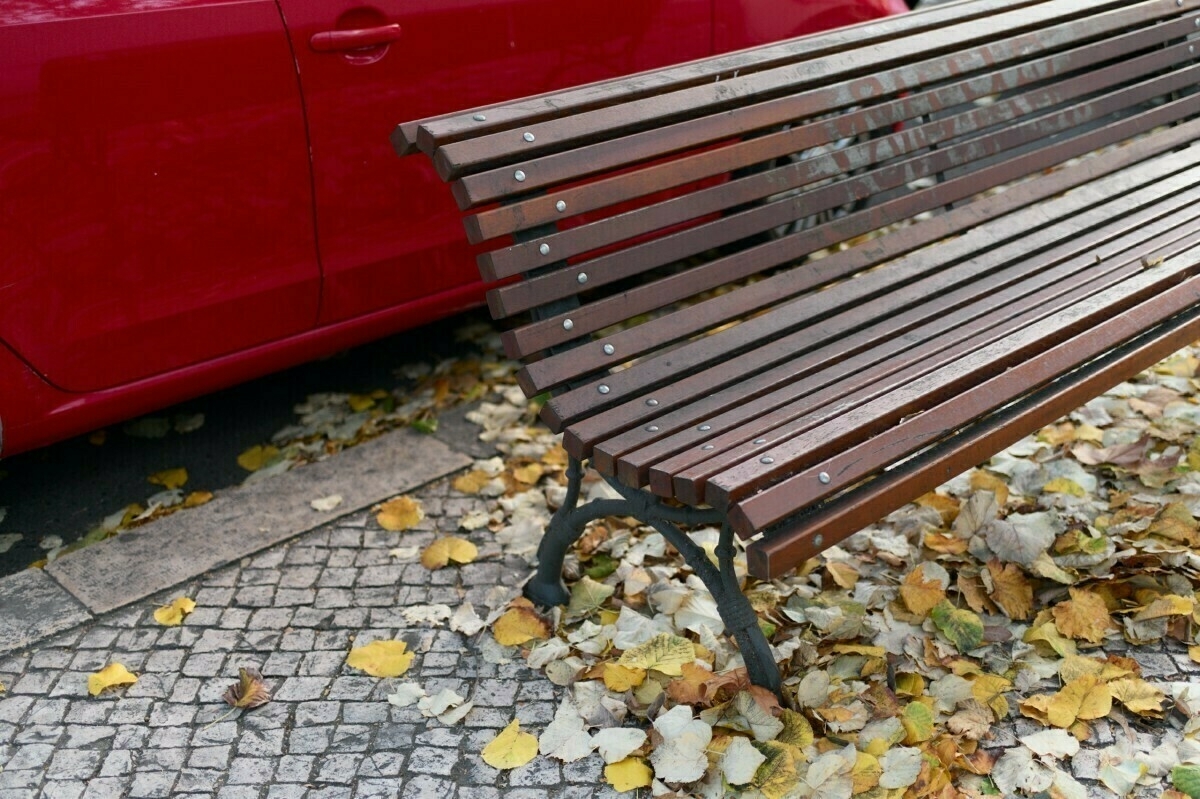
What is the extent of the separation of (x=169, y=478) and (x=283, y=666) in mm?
1039

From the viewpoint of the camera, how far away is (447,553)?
11.3ft

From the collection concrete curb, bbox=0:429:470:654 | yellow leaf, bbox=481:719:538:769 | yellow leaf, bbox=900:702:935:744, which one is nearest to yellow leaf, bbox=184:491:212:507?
concrete curb, bbox=0:429:470:654

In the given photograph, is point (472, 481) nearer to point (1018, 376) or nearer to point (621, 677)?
point (621, 677)

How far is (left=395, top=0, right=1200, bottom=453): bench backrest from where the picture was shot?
2.74 m

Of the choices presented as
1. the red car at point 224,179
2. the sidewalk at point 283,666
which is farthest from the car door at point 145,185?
the sidewalk at point 283,666

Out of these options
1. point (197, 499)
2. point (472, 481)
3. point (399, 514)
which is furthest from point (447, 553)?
point (197, 499)

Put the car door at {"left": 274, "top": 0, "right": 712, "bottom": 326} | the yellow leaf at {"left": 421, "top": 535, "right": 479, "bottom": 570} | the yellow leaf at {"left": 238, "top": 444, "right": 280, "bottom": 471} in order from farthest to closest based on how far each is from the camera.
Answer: the yellow leaf at {"left": 238, "top": 444, "right": 280, "bottom": 471}
the car door at {"left": 274, "top": 0, "right": 712, "bottom": 326}
the yellow leaf at {"left": 421, "top": 535, "right": 479, "bottom": 570}

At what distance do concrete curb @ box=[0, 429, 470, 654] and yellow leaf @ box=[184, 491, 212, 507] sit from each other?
7 centimetres

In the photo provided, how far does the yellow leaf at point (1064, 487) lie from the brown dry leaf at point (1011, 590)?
1.37ft

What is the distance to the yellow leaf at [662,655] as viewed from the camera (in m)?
2.90

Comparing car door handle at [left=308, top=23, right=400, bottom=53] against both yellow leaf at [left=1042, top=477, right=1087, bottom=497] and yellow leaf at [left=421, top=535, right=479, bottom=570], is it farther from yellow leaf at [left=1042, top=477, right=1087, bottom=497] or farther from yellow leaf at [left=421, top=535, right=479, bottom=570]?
yellow leaf at [left=1042, top=477, right=1087, bottom=497]

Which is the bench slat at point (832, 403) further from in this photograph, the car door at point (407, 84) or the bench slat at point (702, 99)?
the car door at point (407, 84)

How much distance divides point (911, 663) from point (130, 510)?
212 cm

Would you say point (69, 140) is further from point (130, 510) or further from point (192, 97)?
point (130, 510)
